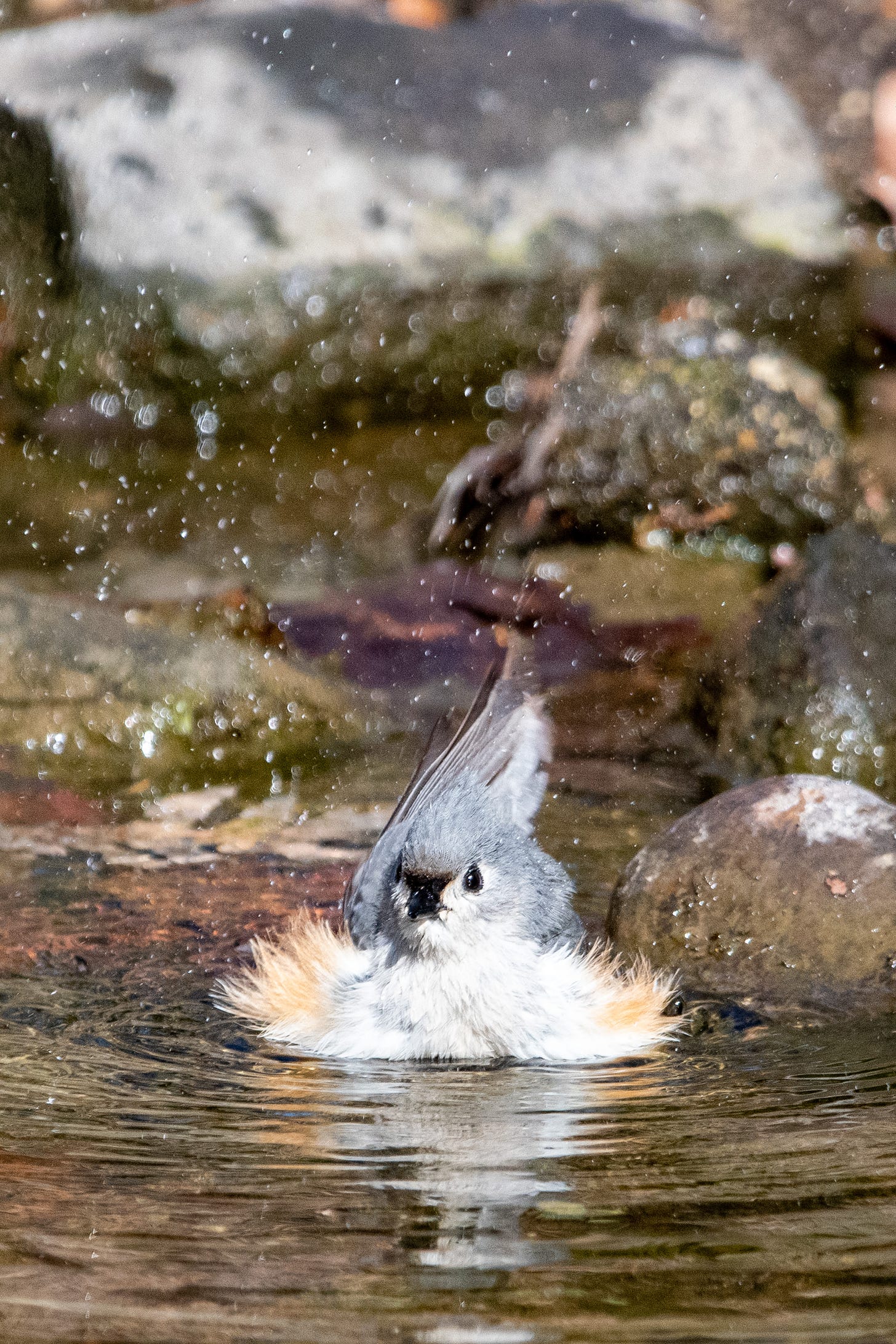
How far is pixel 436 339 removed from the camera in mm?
7332

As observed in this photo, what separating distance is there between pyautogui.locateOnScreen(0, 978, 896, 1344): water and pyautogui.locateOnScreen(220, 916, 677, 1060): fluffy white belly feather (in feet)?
0.28

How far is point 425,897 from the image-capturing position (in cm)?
294

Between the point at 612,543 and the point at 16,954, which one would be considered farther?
the point at 612,543

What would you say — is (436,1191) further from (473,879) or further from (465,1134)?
(473,879)

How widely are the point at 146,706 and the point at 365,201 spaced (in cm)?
353

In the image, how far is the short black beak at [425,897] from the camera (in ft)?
9.63

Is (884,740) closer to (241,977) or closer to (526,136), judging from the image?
(241,977)

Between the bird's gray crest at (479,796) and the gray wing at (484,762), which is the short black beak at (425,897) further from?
the gray wing at (484,762)

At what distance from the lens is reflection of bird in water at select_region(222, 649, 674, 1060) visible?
9.77ft

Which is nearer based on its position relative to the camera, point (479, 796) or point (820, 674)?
point (479, 796)

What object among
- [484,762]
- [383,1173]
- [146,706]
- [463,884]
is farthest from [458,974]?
[146,706]

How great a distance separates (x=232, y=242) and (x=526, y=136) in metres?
1.72

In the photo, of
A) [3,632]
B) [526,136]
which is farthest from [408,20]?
[3,632]

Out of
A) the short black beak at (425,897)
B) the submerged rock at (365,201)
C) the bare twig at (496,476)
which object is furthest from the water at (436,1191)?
the submerged rock at (365,201)
